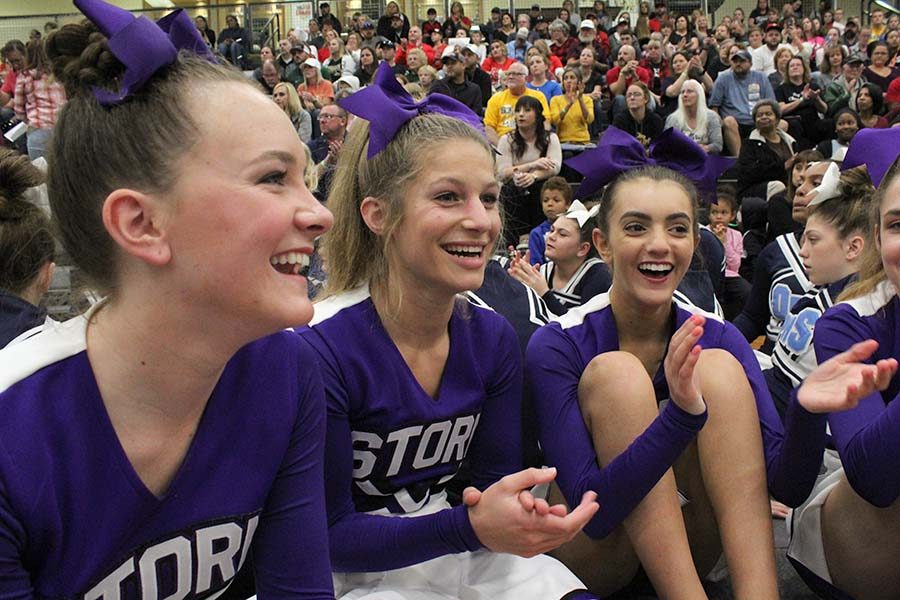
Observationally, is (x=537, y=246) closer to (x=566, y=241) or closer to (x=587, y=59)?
(x=566, y=241)

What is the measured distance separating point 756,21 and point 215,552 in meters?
14.2

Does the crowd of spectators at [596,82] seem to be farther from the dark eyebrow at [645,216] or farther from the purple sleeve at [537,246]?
the dark eyebrow at [645,216]

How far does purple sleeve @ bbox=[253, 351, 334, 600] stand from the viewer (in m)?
1.44

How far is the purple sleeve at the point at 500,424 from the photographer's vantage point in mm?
1954

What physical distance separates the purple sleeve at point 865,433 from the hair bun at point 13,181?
194cm

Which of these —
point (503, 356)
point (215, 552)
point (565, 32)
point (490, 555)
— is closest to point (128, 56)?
point (215, 552)

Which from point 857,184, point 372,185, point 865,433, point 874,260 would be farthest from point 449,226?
point 857,184

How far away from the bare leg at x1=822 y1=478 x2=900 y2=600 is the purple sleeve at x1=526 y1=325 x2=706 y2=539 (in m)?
0.40

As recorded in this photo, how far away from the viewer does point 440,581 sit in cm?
181

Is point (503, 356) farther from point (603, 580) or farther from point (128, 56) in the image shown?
point (128, 56)

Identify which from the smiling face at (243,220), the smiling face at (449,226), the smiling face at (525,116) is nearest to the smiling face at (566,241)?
the smiling face at (449,226)

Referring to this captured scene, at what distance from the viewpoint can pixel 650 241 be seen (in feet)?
7.04

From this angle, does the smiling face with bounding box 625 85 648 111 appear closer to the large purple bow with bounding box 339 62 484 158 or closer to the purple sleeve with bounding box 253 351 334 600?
the large purple bow with bounding box 339 62 484 158

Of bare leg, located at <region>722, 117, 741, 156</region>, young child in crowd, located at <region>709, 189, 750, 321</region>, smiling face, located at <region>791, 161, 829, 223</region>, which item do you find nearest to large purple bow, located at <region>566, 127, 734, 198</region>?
smiling face, located at <region>791, 161, 829, 223</region>
